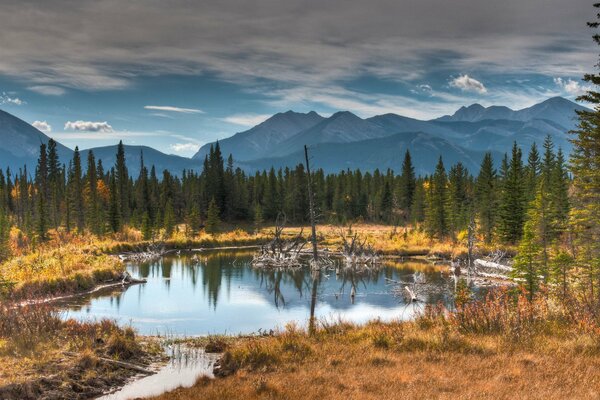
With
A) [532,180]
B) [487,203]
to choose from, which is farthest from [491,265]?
[532,180]

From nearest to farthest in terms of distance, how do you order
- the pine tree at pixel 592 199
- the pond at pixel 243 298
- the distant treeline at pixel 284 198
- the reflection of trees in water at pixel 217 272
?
1. the pine tree at pixel 592 199
2. the pond at pixel 243 298
3. the reflection of trees in water at pixel 217 272
4. the distant treeline at pixel 284 198

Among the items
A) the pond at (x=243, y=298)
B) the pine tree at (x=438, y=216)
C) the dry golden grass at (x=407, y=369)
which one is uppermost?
the pine tree at (x=438, y=216)

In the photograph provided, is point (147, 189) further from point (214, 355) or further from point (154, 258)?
point (214, 355)

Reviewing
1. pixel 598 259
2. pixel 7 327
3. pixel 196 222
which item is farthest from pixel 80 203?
pixel 598 259

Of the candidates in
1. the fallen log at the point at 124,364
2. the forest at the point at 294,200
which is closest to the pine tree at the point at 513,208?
the forest at the point at 294,200

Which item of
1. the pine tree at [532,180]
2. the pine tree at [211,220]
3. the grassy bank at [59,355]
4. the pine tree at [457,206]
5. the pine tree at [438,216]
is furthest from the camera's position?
the pine tree at [211,220]

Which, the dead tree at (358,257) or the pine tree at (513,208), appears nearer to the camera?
the dead tree at (358,257)

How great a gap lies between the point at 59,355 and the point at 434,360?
11.2 metres

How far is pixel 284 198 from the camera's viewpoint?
352 ft

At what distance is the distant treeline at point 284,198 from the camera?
65.4 m

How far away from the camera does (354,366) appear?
13195 mm

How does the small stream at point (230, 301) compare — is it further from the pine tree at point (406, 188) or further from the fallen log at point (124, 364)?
the pine tree at point (406, 188)

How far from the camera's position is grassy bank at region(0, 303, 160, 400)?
1335cm

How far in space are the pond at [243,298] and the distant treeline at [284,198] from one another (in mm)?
17440
